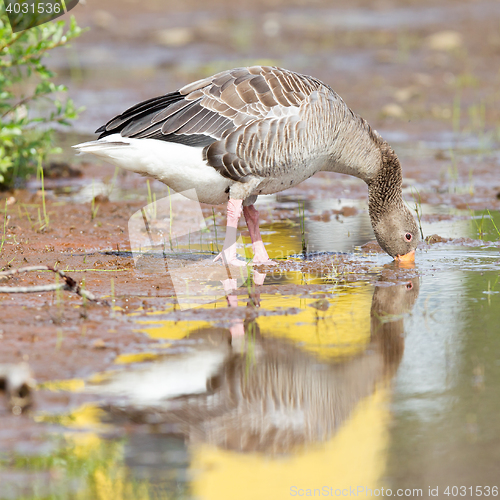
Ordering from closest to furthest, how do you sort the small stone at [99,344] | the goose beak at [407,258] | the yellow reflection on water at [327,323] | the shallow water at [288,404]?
the shallow water at [288,404]
the small stone at [99,344]
the yellow reflection on water at [327,323]
the goose beak at [407,258]

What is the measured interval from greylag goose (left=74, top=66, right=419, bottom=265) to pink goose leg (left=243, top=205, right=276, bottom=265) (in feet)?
0.04

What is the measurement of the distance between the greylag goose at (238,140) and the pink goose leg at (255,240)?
0.04ft

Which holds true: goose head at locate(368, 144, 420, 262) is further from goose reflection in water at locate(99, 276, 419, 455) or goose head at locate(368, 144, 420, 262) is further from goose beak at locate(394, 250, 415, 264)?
goose reflection in water at locate(99, 276, 419, 455)

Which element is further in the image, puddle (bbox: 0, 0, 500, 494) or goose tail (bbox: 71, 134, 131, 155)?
goose tail (bbox: 71, 134, 131, 155)

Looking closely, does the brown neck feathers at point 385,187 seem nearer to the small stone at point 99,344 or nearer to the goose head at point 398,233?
the goose head at point 398,233

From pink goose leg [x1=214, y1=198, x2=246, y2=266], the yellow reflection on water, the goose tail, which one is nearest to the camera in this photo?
the yellow reflection on water

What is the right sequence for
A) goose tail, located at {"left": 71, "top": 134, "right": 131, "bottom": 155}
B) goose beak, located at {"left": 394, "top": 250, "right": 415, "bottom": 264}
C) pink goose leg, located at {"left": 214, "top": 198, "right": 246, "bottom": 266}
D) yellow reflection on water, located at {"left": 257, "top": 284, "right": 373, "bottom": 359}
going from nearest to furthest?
yellow reflection on water, located at {"left": 257, "top": 284, "right": 373, "bottom": 359}, goose tail, located at {"left": 71, "top": 134, "right": 131, "bottom": 155}, pink goose leg, located at {"left": 214, "top": 198, "right": 246, "bottom": 266}, goose beak, located at {"left": 394, "top": 250, "right": 415, "bottom": 264}

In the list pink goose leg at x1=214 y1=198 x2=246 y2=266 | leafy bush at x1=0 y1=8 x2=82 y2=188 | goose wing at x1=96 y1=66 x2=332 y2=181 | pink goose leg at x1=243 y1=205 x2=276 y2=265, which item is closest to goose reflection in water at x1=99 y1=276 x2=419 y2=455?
pink goose leg at x1=214 y1=198 x2=246 y2=266

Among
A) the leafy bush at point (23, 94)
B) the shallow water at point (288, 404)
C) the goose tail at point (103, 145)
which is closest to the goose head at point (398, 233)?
the shallow water at point (288, 404)

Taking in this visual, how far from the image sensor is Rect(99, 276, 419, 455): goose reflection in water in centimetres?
376

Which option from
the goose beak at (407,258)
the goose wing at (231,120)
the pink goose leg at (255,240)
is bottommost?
the goose beak at (407,258)

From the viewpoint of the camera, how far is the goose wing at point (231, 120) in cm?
666

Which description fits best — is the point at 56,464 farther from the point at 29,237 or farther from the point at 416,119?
the point at 416,119

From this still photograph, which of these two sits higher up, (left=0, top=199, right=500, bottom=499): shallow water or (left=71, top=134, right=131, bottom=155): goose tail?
(left=71, top=134, right=131, bottom=155): goose tail
